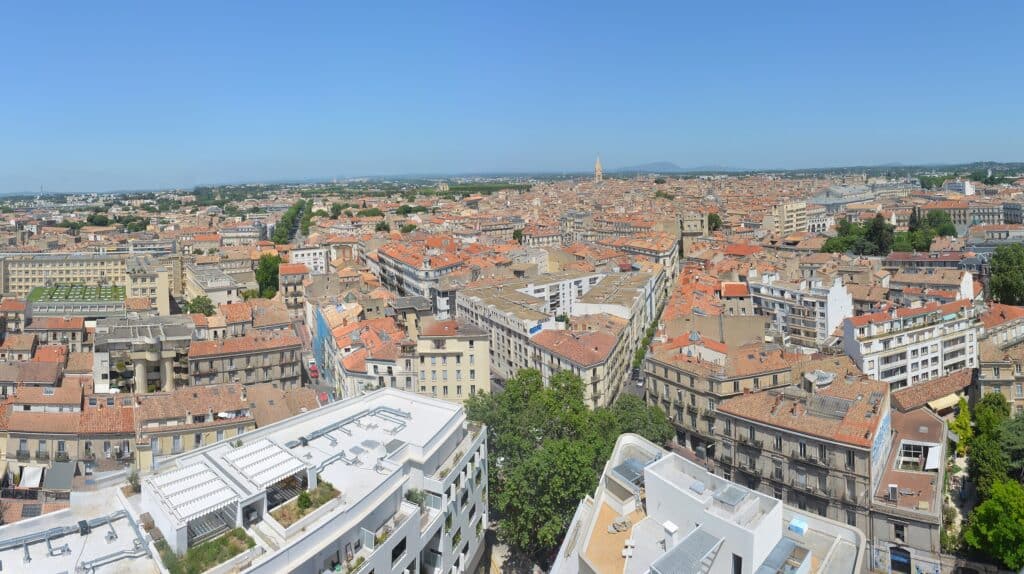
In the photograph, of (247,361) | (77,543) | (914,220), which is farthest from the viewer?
(914,220)

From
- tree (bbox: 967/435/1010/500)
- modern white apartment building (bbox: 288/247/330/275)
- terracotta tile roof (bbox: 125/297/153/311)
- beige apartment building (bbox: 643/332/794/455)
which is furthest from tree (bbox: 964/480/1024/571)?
modern white apartment building (bbox: 288/247/330/275)

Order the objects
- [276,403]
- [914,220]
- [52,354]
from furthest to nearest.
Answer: [914,220]
[52,354]
[276,403]

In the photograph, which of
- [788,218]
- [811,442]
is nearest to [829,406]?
[811,442]

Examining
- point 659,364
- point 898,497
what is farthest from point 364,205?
point 898,497

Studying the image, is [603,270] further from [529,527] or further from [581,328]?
[529,527]

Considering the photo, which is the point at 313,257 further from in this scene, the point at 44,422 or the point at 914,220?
the point at 914,220

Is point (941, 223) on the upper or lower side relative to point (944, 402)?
upper

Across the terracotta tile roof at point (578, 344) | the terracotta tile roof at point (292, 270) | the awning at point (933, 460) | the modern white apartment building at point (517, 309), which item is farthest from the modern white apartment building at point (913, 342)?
the terracotta tile roof at point (292, 270)
